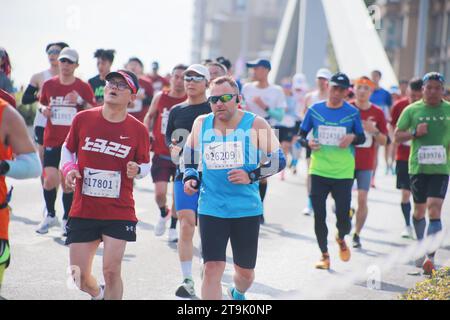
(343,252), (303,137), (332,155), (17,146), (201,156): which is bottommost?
(343,252)

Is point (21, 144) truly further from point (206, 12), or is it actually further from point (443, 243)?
point (206, 12)

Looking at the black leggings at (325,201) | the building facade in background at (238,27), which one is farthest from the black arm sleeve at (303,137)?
the building facade in background at (238,27)

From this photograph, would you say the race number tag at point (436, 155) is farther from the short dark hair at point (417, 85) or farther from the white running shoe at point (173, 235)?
the white running shoe at point (173, 235)

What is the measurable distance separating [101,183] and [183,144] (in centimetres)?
220

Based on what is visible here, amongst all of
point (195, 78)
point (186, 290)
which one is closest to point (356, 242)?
point (195, 78)

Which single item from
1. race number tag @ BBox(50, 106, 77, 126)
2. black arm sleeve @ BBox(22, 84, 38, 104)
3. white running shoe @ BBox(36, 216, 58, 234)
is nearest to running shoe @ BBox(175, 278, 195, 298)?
white running shoe @ BBox(36, 216, 58, 234)

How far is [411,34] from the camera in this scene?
77688 millimetres

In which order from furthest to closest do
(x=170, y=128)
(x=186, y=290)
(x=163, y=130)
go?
(x=163, y=130) → (x=170, y=128) → (x=186, y=290)

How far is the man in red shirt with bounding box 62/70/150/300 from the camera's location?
6.25 metres

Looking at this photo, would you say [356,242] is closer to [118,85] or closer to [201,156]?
[201,156]

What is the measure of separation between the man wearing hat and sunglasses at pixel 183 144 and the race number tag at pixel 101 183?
146 cm

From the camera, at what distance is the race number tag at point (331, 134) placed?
31.3 feet
